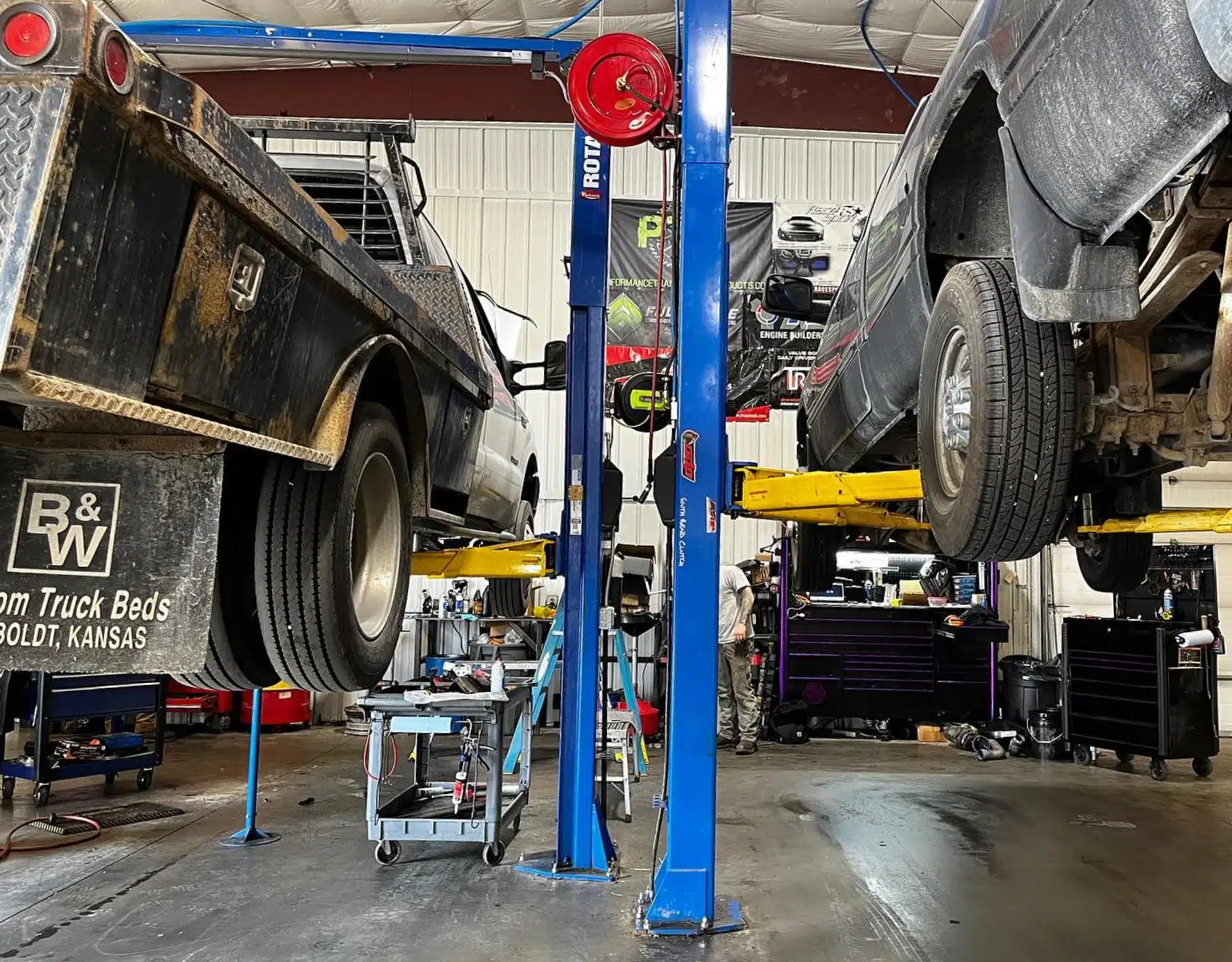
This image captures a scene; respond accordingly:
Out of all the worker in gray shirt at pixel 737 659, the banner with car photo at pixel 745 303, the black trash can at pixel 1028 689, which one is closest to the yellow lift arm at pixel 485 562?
the worker in gray shirt at pixel 737 659

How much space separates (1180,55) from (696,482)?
2.23m

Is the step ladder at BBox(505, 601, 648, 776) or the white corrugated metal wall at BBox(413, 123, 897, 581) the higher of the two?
the white corrugated metal wall at BBox(413, 123, 897, 581)

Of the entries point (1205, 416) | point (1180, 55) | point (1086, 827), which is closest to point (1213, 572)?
point (1086, 827)

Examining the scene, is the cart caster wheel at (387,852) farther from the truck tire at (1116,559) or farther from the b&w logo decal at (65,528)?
the truck tire at (1116,559)

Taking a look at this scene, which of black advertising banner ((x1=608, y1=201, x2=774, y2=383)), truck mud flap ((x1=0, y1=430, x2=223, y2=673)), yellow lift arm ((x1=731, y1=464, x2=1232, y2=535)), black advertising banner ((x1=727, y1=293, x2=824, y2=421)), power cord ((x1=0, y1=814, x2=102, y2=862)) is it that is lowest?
power cord ((x1=0, y1=814, x2=102, y2=862))

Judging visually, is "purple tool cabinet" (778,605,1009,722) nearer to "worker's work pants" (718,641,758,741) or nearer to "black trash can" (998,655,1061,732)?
"black trash can" (998,655,1061,732)

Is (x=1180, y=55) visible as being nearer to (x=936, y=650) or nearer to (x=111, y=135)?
(x=111, y=135)

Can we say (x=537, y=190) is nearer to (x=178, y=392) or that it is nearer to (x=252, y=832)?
(x=252, y=832)

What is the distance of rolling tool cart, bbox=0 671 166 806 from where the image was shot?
5.57 meters

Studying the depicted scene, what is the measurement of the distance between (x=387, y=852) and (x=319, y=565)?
262 centimetres

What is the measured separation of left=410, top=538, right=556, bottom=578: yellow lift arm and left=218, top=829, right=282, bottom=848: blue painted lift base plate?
188 centimetres

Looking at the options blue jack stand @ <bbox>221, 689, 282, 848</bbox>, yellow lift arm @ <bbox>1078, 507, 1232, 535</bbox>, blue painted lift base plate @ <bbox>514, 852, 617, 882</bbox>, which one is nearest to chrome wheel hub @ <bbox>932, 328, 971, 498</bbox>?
yellow lift arm @ <bbox>1078, 507, 1232, 535</bbox>

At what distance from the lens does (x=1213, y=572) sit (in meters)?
8.30

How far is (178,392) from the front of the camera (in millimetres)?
1695
